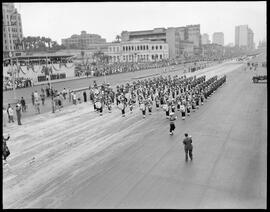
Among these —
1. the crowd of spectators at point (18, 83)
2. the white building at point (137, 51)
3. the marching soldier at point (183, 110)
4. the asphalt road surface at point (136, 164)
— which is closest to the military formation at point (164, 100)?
the marching soldier at point (183, 110)

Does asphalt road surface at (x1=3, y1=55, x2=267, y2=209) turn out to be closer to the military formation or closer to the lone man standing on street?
the lone man standing on street

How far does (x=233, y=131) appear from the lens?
17.4 metres

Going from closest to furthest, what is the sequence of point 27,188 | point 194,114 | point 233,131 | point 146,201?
point 146,201
point 27,188
point 233,131
point 194,114

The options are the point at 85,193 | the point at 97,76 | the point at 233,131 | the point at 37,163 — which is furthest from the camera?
the point at 97,76

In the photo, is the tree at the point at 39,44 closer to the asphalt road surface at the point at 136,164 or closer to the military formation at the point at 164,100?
the military formation at the point at 164,100

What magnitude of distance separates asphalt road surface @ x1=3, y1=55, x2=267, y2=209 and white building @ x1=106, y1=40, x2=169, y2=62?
99.7 meters

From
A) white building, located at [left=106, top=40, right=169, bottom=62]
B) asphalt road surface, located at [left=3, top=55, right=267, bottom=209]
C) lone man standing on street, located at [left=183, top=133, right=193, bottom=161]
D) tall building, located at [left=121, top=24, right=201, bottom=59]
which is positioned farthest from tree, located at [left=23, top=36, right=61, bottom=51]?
lone man standing on street, located at [left=183, top=133, right=193, bottom=161]

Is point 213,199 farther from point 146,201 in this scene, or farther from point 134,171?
point 134,171

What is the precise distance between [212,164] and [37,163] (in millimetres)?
6965

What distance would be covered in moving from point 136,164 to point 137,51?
10964cm

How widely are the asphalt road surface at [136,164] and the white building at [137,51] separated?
99719 mm

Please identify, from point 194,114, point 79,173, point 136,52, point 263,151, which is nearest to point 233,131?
point 263,151

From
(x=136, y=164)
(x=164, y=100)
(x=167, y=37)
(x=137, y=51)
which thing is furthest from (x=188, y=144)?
(x=167, y=37)

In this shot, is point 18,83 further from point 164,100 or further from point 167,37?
point 167,37
